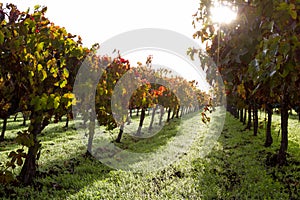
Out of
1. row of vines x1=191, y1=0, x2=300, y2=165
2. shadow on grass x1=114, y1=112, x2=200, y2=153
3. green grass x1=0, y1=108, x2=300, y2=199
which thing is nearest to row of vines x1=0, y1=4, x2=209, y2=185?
green grass x1=0, y1=108, x2=300, y2=199

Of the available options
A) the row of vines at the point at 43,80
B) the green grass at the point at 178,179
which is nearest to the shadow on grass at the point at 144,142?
the row of vines at the point at 43,80

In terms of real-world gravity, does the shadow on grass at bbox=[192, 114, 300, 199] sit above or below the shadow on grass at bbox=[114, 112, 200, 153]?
above

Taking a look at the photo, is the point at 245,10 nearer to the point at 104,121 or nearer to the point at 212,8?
the point at 212,8

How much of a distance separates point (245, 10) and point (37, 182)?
10110 millimetres

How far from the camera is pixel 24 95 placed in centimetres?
489

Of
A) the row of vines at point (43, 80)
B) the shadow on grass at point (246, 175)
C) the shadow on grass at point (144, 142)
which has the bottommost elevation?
the shadow on grass at point (144, 142)

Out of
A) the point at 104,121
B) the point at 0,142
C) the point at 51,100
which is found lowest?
the point at 0,142

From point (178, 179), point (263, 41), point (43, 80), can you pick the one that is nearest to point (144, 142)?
point (178, 179)

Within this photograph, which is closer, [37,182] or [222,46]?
[222,46]

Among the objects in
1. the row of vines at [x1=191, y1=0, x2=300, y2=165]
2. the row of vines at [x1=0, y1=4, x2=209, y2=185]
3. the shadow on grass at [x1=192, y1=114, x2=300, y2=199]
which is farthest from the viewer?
the shadow on grass at [x1=192, y1=114, x2=300, y2=199]

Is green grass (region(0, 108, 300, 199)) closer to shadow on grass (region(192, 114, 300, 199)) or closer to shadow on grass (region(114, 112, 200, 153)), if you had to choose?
shadow on grass (region(192, 114, 300, 199))

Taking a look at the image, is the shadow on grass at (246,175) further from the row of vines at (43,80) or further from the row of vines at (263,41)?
the row of vines at (263,41)

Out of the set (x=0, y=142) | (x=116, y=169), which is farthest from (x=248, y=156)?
(x=0, y=142)

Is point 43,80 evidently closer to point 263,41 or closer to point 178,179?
point 263,41
